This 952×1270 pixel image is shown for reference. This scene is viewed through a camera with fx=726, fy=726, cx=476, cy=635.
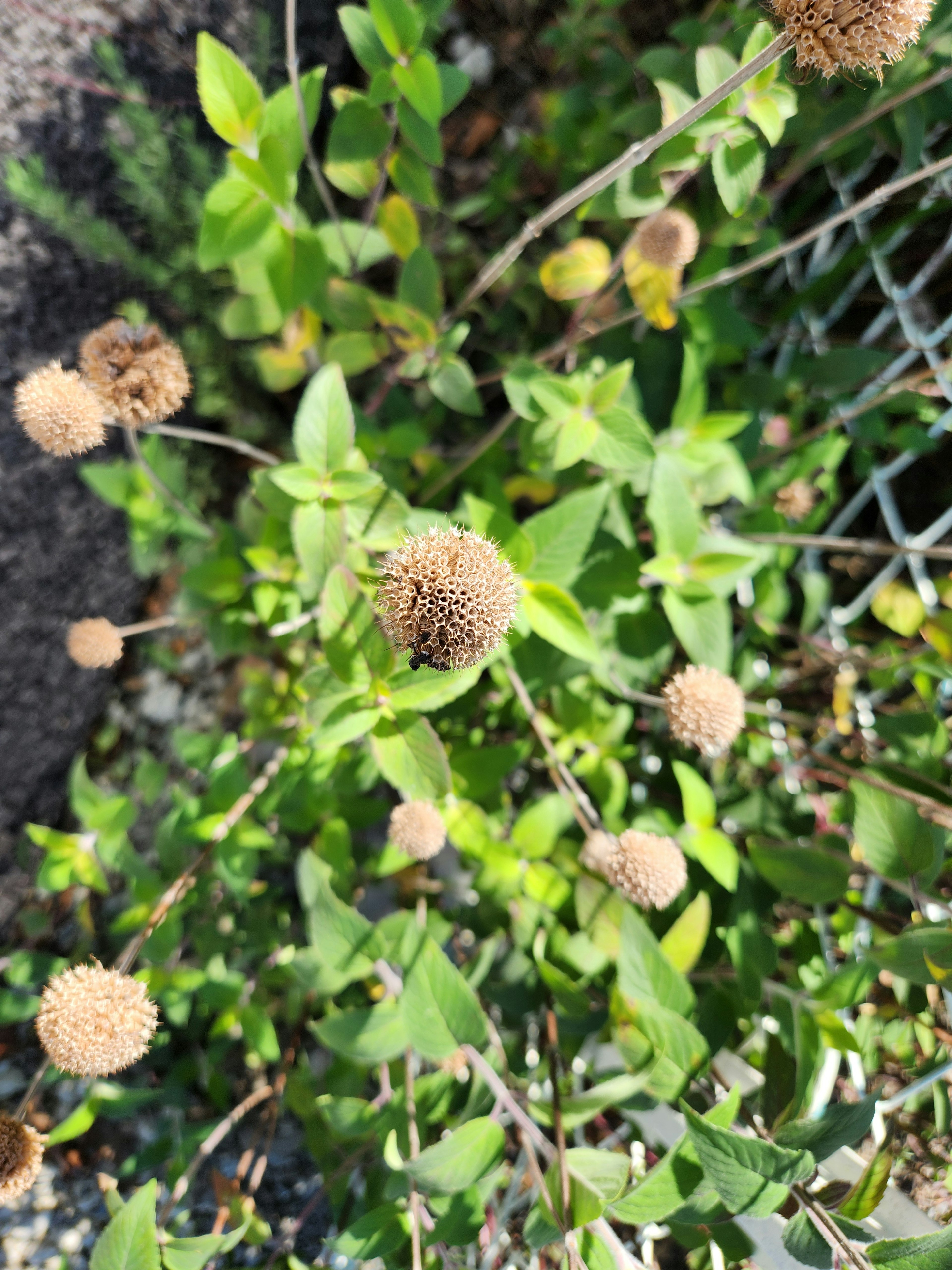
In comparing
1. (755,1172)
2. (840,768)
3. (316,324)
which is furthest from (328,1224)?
(316,324)

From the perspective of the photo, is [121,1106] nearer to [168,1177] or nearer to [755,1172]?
[168,1177]

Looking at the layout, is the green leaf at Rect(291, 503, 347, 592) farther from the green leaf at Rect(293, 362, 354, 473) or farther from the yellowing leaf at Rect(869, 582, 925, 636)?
the yellowing leaf at Rect(869, 582, 925, 636)

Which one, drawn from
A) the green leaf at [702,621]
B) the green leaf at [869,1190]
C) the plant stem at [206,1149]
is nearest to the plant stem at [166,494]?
the green leaf at [702,621]

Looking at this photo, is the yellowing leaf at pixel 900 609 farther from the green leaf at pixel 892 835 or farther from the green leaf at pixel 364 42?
the green leaf at pixel 364 42

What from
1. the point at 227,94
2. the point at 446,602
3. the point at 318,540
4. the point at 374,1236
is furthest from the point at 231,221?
the point at 374,1236

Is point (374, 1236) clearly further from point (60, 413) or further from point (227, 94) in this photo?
point (227, 94)

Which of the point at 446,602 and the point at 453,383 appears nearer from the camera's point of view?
the point at 446,602

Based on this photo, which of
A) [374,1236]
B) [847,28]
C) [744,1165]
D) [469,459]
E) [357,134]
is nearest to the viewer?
[847,28]
